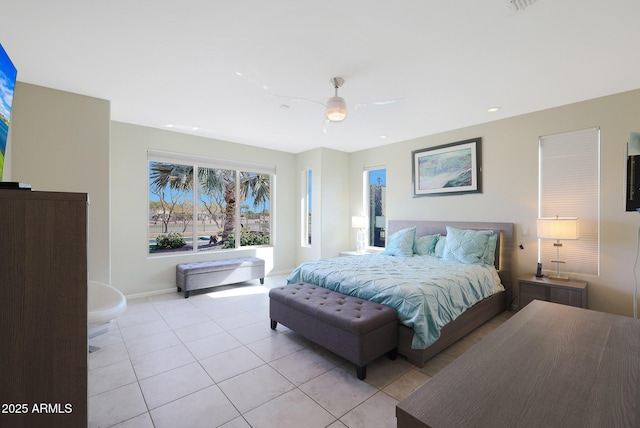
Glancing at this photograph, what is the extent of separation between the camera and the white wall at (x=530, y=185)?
3.07 meters

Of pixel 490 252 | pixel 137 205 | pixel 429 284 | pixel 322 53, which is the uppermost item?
pixel 322 53

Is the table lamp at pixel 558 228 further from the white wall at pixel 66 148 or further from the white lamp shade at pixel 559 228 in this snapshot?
the white wall at pixel 66 148

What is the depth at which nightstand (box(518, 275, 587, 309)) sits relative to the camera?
9.86ft

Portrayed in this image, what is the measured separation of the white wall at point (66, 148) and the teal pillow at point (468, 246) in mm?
4313

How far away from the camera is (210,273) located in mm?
4535

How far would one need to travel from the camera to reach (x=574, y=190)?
11.2 ft

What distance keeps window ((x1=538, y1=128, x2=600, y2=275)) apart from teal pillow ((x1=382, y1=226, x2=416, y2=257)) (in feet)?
5.30

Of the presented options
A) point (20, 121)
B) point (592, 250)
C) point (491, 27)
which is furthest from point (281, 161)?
point (592, 250)

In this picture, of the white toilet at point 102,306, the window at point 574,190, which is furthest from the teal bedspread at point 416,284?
the white toilet at point 102,306

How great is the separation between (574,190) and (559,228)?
639 millimetres

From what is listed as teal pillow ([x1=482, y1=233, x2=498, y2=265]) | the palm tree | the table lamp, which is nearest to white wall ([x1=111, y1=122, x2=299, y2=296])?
the palm tree

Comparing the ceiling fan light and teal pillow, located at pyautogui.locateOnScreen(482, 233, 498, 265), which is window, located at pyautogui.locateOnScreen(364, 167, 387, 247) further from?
the ceiling fan light

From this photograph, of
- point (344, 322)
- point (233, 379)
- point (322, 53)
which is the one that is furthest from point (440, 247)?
point (233, 379)

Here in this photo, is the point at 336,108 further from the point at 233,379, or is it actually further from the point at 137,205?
the point at 137,205
